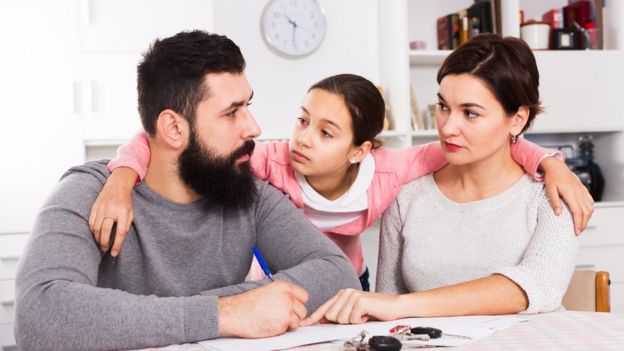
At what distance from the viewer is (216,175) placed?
5.28 ft

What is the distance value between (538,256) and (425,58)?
7.20 feet

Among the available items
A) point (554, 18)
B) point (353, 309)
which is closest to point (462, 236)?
point (353, 309)

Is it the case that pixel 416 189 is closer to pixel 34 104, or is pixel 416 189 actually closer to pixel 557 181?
pixel 557 181

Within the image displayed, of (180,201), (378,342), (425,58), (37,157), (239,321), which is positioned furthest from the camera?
(425,58)

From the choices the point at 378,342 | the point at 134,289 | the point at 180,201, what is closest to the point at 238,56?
the point at 180,201

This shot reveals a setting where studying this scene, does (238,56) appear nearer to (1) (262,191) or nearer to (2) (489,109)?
(1) (262,191)

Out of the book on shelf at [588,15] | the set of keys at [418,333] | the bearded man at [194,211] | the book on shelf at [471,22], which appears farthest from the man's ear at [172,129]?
the book on shelf at [588,15]

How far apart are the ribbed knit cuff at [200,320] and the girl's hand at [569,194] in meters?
0.84

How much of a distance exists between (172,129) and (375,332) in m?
0.73

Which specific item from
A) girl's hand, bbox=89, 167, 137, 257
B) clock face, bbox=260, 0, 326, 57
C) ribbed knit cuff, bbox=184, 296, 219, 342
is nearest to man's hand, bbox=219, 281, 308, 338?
ribbed knit cuff, bbox=184, 296, 219, 342

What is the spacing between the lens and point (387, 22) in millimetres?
3584

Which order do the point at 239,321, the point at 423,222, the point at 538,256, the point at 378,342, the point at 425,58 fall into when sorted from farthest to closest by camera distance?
the point at 425,58 < the point at 423,222 < the point at 538,256 < the point at 239,321 < the point at 378,342

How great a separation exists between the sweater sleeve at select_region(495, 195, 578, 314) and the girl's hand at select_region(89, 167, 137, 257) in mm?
776

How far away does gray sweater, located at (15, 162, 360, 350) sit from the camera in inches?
43.9
